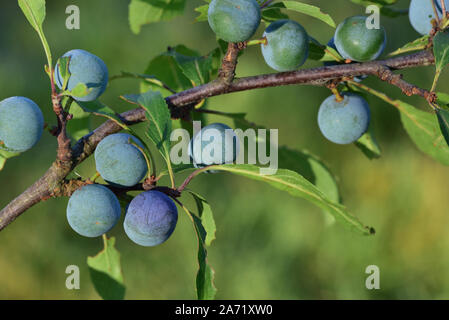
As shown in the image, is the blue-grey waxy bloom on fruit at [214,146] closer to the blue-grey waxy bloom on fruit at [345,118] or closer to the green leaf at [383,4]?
the blue-grey waxy bloom on fruit at [345,118]

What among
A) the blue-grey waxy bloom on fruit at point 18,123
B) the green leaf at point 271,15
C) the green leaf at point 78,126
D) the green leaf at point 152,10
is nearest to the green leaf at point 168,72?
the green leaf at point 152,10

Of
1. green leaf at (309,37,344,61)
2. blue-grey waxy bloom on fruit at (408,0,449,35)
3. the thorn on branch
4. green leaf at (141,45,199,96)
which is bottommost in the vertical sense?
the thorn on branch

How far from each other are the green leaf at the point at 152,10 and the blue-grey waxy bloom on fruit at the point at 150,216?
0.48 m

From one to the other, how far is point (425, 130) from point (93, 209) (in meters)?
0.63

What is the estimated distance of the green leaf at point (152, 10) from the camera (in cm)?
91

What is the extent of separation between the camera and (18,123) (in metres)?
0.58

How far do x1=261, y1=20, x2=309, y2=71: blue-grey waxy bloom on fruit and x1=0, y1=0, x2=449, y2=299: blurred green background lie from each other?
4.78 feet

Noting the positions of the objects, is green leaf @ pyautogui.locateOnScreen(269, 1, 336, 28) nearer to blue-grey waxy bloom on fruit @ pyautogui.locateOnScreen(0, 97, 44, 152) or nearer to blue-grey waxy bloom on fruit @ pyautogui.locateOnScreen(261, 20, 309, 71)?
blue-grey waxy bloom on fruit @ pyautogui.locateOnScreen(261, 20, 309, 71)

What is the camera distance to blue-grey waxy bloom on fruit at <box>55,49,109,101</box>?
0.60 meters

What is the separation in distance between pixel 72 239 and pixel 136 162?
1.66 meters

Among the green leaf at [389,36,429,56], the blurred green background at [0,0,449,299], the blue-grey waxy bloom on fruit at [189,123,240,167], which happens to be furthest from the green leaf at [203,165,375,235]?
the blurred green background at [0,0,449,299]

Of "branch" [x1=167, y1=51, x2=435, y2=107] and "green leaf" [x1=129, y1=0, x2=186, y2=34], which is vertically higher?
"green leaf" [x1=129, y1=0, x2=186, y2=34]

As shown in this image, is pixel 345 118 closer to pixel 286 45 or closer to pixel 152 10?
pixel 286 45

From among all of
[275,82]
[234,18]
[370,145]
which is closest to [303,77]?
[275,82]
